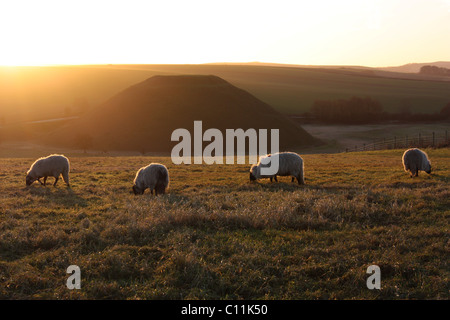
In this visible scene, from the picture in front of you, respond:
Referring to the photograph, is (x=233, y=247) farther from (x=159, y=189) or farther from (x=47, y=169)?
(x=47, y=169)

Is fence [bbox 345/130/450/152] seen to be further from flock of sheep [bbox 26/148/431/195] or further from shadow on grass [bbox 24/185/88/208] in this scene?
shadow on grass [bbox 24/185/88/208]

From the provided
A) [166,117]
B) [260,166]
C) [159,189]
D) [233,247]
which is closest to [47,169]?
[159,189]

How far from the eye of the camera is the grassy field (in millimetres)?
6391

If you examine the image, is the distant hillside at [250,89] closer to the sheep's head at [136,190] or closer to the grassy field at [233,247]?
the sheep's head at [136,190]

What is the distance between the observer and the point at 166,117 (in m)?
82.6

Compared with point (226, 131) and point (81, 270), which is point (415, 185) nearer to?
point (81, 270)

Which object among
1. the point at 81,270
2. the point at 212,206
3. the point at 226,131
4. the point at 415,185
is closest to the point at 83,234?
the point at 81,270

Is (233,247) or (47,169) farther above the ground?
(47,169)

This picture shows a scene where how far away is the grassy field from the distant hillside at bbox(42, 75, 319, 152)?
59.9 meters

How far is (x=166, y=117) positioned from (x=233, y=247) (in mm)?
76675

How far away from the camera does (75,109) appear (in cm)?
11638

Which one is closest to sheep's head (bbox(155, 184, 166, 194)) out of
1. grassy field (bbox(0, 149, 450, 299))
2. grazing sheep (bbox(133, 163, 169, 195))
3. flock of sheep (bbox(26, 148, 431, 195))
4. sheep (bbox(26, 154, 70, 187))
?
grazing sheep (bbox(133, 163, 169, 195))
